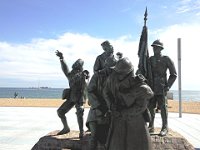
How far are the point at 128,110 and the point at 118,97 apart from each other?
23 cm

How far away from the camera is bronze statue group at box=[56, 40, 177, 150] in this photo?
4062 mm

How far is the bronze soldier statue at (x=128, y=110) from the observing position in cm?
404

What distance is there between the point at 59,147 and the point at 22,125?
6474 mm

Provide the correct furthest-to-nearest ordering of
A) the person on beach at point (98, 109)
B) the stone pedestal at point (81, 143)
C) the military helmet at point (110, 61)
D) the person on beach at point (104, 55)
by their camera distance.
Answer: the stone pedestal at point (81, 143), the person on beach at point (104, 55), the military helmet at point (110, 61), the person on beach at point (98, 109)

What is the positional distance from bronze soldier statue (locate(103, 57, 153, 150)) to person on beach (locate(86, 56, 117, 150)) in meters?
1.98

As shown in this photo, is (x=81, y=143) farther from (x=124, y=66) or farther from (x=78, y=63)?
(x=124, y=66)

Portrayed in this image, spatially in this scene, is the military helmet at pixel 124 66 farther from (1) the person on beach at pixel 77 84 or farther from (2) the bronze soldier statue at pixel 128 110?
(1) the person on beach at pixel 77 84

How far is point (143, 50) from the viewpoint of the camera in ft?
27.8

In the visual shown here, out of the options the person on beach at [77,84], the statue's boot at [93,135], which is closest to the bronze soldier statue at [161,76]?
the person on beach at [77,84]

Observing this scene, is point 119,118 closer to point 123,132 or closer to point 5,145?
point 123,132

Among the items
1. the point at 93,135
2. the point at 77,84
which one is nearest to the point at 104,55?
the point at 77,84

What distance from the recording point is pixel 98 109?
645 centimetres

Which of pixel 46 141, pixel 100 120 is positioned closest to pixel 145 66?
pixel 100 120

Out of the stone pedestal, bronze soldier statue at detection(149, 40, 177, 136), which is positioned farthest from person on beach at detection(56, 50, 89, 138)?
bronze soldier statue at detection(149, 40, 177, 136)
